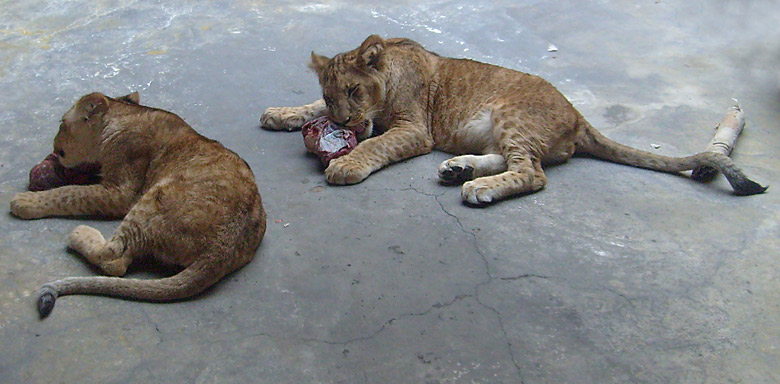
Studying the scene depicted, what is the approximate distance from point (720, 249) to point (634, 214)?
0.61m

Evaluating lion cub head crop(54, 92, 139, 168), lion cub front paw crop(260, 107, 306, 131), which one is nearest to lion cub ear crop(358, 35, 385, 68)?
lion cub front paw crop(260, 107, 306, 131)

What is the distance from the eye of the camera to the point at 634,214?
15.6ft

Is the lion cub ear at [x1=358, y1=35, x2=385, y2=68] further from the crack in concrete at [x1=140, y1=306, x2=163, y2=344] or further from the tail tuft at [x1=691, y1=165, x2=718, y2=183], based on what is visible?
the crack in concrete at [x1=140, y1=306, x2=163, y2=344]

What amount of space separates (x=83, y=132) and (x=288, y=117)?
1885 mm

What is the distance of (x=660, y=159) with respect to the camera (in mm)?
5492

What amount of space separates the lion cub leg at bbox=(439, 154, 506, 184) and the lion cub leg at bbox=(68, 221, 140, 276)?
2317 mm

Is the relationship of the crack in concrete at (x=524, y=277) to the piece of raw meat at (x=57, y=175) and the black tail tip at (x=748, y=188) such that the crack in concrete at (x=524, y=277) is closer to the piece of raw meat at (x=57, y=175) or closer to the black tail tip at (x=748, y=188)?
the black tail tip at (x=748, y=188)

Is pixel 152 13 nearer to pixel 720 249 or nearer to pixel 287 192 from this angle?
pixel 287 192

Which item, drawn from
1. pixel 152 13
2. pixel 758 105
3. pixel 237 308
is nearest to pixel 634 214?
pixel 237 308

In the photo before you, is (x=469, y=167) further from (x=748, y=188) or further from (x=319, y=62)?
(x=748, y=188)

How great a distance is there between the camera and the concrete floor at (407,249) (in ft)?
10.8

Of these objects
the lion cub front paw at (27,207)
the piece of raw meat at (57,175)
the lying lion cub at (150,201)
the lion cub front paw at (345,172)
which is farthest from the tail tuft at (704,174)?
the lion cub front paw at (27,207)

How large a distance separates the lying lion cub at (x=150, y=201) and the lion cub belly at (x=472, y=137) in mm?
2119

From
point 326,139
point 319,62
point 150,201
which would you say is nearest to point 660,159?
point 326,139
